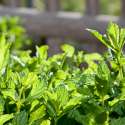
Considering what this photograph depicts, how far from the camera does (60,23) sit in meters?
6.11

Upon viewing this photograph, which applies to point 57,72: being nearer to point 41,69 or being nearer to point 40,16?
point 41,69

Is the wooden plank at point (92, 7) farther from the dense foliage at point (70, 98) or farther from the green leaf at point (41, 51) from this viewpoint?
the dense foliage at point (70, 98)

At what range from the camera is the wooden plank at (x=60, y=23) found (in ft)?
18.6

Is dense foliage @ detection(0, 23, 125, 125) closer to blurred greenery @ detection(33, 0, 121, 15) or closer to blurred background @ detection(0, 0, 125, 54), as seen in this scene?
blurred background @ detection(0, 0, 125, 54)

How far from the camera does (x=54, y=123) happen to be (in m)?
1.30

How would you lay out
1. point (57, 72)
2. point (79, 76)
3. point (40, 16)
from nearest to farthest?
point (79, 76) < point (57, 72) < point (40, 16)

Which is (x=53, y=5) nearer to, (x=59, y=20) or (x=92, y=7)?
(x=59, y=20)

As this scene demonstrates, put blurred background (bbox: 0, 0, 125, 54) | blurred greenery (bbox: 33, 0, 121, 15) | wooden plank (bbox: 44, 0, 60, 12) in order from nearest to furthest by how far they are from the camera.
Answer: blurred background (bbox: 0, 0, 125, 54) → wooden plank (bbox: 44, 0, 60, 12) → blurred greenery (bbox: 33, 0, 121, 15)

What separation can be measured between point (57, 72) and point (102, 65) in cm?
24

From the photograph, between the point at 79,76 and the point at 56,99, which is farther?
the point at 79,76

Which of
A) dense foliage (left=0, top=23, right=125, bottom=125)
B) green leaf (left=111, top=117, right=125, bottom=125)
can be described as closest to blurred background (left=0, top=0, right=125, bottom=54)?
dense foliage (left=0, top=23, right=125, bottom=125)

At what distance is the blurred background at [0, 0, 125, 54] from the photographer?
562 cm

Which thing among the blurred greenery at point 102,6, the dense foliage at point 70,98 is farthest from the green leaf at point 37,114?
the blurred greenery at point 102,6

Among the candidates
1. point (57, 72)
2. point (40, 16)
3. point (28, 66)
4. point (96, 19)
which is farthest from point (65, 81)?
point (40, 16)
